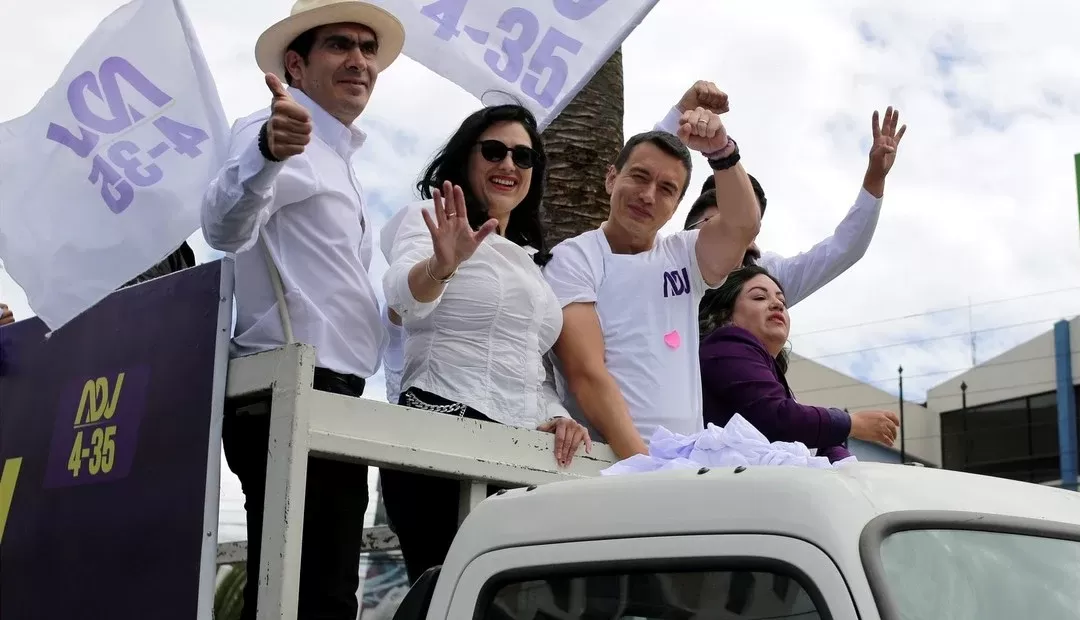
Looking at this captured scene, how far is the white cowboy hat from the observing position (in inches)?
133

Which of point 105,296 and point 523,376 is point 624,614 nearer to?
point 523,376

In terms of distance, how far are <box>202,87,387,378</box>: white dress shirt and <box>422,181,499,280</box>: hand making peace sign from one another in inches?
10.9

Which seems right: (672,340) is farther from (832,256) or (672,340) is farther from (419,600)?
(419,600)

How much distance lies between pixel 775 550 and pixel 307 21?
82.3 inches

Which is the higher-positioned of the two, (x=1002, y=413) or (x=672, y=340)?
(x=1002, y=413)

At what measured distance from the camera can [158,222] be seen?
3094 mm

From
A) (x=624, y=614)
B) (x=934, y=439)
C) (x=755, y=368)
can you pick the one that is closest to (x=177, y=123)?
(x=755, y=368)

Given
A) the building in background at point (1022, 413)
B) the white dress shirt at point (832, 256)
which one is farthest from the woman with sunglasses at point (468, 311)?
the building in background at point (1022, 413)

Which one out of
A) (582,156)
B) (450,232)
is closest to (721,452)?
(450,232)

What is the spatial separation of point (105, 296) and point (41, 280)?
0.20 m

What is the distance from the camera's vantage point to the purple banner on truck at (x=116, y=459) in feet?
8.50

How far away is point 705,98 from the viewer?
406cm

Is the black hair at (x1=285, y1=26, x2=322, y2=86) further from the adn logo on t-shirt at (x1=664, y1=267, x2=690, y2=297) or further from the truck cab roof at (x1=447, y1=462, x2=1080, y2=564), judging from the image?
the truck cab roof at (x1=447, y1=462, x2=1080, y2=564)

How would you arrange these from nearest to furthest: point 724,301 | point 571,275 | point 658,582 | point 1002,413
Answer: point 658,582 → point 571,275 → point 724,301 → point 1002,413
